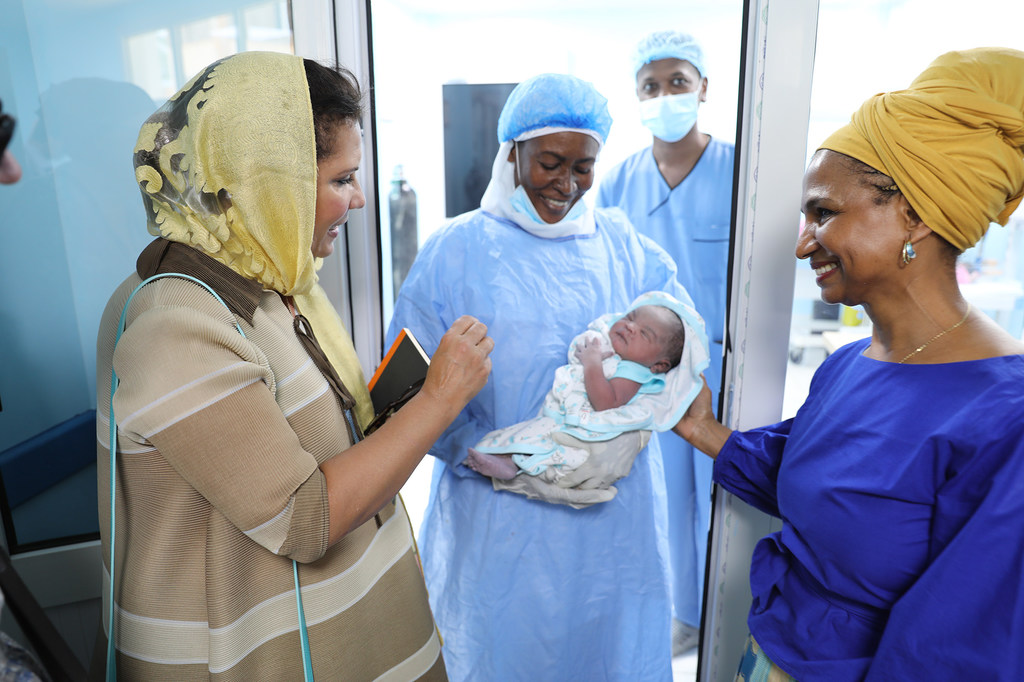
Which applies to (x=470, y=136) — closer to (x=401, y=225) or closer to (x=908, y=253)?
(x=401, y=225)

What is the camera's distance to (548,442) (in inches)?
59.5

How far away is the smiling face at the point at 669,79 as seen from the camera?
164 cm

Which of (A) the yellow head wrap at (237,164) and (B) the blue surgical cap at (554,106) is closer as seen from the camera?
(A) the yellow head wrap at (237,164)

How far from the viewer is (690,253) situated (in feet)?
5.99

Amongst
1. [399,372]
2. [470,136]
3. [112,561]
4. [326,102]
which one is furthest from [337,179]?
[470,136]

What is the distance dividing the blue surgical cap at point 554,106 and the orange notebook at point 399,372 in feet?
2.14

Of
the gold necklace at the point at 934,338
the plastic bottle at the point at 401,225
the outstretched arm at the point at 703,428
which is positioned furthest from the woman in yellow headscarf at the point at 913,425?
the plastic bottle at the point at 401,225

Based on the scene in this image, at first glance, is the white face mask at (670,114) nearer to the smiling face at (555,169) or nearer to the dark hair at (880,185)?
the smiling face at (555,169)

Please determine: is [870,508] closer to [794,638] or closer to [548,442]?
[794,638]

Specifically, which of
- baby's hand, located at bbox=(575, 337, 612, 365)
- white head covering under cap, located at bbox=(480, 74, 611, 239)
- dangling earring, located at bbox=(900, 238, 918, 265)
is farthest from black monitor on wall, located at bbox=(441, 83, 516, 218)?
dangling earring, located at bbox=(900, 238, 918, 265)

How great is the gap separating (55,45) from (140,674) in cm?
130

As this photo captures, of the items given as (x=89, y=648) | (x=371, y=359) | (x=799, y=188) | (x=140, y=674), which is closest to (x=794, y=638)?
(x=799, y=188)

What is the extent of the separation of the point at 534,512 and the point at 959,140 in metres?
1.16

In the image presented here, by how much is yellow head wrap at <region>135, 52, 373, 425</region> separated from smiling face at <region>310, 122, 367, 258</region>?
0.06m
